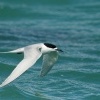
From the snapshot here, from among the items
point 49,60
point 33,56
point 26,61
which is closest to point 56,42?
point 49,60

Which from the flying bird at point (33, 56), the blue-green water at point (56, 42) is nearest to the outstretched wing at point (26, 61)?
the flying bird at point (33, 56)

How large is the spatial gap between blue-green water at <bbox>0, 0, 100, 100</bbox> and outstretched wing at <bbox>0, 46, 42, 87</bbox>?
168 centimetres

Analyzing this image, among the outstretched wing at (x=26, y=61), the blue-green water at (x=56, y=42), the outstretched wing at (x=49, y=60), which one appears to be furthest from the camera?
the blue-green water at (x=56, y=42)

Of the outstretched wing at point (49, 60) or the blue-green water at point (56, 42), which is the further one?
the blue-green water at point (56, 42)

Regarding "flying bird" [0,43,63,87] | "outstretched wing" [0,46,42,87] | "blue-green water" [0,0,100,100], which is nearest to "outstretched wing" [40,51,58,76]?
"flying bird" [0,43,63,87]

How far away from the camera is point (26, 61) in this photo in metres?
13.0

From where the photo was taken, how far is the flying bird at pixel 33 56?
1245cm

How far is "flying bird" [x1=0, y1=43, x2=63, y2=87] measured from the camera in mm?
12445

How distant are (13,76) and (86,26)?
1296 centimetres

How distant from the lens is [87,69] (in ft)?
58.7

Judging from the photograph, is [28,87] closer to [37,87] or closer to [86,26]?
[37,87]

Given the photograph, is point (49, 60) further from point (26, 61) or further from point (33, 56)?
point (26, 61)

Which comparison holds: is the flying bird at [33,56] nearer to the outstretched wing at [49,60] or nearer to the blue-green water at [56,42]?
the outstretched wing at [49,60]

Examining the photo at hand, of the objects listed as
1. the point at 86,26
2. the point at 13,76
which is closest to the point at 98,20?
the point at 86,26
